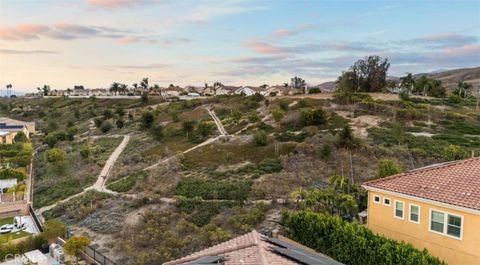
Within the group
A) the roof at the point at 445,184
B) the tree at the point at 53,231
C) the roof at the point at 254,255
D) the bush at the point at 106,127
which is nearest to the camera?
the roof at the point at 254,255

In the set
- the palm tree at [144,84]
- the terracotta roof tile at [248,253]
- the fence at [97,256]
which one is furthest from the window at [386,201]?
the palm tree at [144,84]

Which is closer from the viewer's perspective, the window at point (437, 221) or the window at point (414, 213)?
the window at point (437, 221)

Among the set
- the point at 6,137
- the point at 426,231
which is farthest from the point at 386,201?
the point at 6,137

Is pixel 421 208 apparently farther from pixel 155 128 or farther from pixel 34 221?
pixel 155 128

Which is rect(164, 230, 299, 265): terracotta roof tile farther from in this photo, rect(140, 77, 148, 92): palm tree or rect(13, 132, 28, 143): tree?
rect(140, 77, 148, 92): palm tree

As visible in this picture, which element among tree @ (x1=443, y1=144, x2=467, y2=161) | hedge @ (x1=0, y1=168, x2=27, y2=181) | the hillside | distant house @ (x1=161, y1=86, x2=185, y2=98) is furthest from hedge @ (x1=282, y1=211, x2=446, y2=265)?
distant house @ (x1=161, y1=86, x2=185, y2=98)

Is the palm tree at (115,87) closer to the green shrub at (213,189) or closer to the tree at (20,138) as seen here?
the tree at (20,138)
